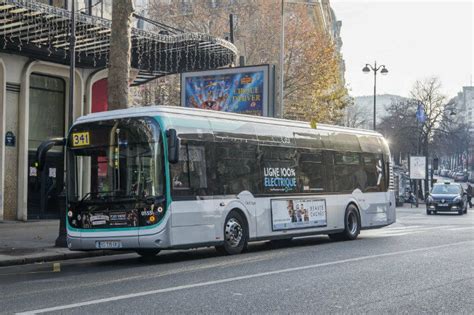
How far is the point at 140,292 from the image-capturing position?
9.52 meters

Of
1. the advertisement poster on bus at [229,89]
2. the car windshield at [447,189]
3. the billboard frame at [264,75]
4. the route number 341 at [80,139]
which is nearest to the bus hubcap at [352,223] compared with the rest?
the route number 341 at [80,139]

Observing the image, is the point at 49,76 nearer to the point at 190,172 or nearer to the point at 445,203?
the point at 190,172

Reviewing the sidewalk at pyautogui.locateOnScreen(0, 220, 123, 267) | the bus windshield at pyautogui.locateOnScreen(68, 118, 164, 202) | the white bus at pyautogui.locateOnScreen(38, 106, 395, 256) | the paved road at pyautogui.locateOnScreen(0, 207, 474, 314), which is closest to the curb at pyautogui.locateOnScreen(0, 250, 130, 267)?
the sidewalk at pyautogui.locateOnScreen(0, 220, 123, 267)

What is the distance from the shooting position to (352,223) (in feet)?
67.3

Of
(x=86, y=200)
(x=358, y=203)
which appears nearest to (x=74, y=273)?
(x=86, y=200)

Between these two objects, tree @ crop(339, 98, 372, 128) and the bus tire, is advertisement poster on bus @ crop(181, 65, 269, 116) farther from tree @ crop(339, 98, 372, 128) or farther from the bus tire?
tree @ crop(339, 98, 372, 128)

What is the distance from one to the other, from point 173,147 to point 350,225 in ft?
27.6

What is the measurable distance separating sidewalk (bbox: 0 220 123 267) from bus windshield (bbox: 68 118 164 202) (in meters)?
1.62

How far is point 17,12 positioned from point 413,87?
202 ft

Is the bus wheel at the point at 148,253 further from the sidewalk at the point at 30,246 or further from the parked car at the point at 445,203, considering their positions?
the parked car at the point at 445,203

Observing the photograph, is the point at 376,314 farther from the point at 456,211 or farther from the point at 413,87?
the point at 413,87

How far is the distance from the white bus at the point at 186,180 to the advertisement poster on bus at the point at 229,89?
1071cm

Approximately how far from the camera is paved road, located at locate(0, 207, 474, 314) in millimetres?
8367

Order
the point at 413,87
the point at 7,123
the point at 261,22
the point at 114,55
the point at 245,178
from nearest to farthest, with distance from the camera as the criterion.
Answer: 1. the point at 245,178
2. the point at 114,55
3. the point at 7,123
4. the point at 261,22
5. the point at 413,87
